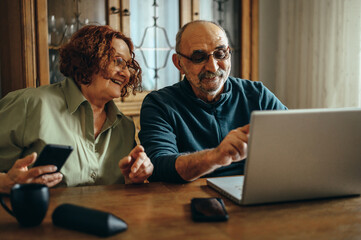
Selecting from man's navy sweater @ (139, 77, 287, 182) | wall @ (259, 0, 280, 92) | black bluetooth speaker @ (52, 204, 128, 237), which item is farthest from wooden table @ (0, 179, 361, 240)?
wall @ (259, 0, 280, 92)

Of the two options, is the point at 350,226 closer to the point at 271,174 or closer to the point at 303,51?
the point at 271,174

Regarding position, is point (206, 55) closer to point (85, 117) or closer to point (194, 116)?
point (194, 116)

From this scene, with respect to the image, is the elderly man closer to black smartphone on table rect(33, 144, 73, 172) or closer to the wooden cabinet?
black smartphone on table rect(33, 144, 73, 172)

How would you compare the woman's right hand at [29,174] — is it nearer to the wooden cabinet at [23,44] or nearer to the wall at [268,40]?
the wooden cabinet at [23,44]

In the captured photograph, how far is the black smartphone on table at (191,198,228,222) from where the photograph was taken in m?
0.88

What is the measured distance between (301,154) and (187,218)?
0.33 meters

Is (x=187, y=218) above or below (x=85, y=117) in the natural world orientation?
→ below

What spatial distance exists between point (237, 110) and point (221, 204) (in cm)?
83

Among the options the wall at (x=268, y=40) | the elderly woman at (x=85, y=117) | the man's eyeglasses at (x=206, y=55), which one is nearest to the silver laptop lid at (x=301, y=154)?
the elderly woman at (x=85, y=117)

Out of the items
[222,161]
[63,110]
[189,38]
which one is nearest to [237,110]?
[189,38]

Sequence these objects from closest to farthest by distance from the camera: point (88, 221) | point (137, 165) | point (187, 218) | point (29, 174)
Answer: point (88, 221), point (187, 218), point (29, 174), point (137, 165)

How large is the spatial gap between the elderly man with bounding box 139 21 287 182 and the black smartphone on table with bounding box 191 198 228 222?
0.48m

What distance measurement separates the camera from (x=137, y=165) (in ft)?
4.04

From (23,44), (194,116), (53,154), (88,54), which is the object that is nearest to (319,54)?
(194,116)
